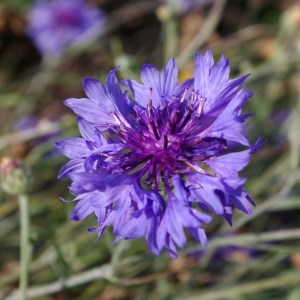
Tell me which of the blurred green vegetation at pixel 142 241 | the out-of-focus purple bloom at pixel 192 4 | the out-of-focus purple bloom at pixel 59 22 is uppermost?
the out-of-focus purple bloom at pixel 59 22

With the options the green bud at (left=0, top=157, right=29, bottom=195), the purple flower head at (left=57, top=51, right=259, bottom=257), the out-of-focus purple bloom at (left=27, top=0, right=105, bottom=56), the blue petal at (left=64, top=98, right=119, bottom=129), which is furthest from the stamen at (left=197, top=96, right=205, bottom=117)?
the out-of-focus purple bloom at (left=27, top=0, right=105, bottom=56)

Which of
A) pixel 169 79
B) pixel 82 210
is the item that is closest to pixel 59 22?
pixel 169 79

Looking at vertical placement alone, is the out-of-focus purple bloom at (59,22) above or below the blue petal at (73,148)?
above

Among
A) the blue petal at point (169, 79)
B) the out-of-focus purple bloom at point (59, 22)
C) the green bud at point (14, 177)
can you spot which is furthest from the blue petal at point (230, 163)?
the out-of-focus purple bloom at point (59, 22)

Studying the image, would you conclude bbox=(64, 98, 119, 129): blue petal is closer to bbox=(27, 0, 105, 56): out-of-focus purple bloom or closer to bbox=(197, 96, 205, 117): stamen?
bbox=(197, 96, 205, 117): stamen

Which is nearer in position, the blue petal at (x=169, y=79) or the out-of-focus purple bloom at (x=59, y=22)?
the blue petal at (x=169, y=79)

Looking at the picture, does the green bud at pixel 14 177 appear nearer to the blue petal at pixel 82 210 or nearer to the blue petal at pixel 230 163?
the blue petal at pixel 82 210
